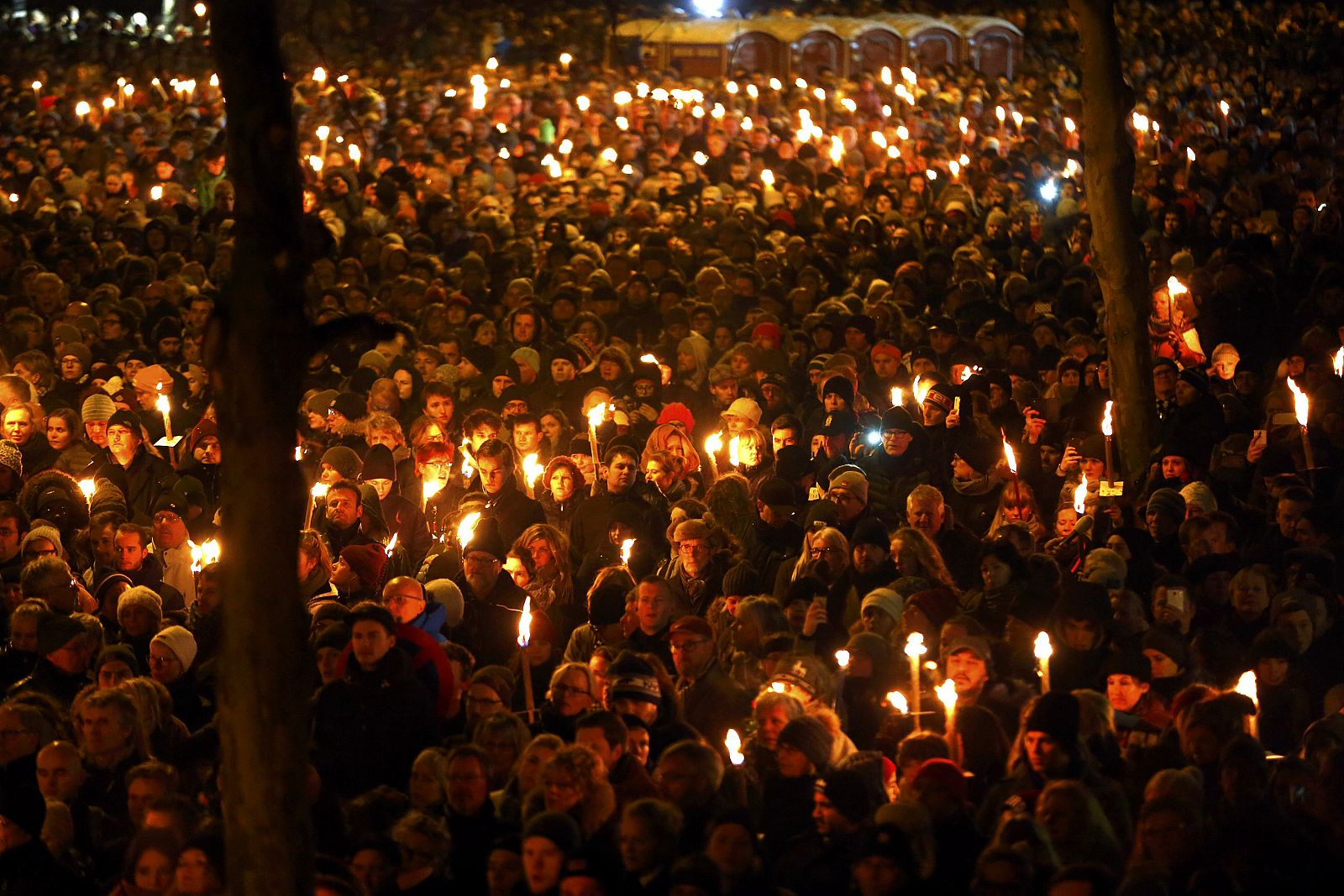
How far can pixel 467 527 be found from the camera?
36.6ft

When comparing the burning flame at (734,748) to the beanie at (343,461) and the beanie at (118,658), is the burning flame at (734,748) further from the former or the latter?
the beanie at (343,461)

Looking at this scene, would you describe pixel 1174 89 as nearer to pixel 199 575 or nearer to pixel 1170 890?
pixel 199 575

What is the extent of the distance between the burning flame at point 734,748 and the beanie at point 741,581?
7.10ft

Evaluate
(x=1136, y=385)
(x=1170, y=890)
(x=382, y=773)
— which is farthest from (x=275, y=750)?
(x=1136, y=385)

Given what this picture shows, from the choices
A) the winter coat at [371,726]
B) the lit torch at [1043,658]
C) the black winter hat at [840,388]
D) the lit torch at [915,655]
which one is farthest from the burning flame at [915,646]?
the black winter hat at [840,388]

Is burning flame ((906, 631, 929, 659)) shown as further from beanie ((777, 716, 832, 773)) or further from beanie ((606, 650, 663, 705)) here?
beanie ((606, 650, 663, 705))

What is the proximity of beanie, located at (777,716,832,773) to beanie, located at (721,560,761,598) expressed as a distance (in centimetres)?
291

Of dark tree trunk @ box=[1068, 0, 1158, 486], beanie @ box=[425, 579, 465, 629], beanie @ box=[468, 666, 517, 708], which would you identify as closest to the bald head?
beanie @ box=[468, 666, 517, 708]

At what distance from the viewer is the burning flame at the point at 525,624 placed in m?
8.97

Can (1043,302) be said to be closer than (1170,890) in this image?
No

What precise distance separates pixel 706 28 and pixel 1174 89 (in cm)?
1087

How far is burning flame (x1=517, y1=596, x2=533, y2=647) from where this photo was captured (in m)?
8.97

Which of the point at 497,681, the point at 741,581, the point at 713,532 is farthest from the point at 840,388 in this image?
the point at 497,681

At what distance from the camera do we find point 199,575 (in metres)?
10.3
